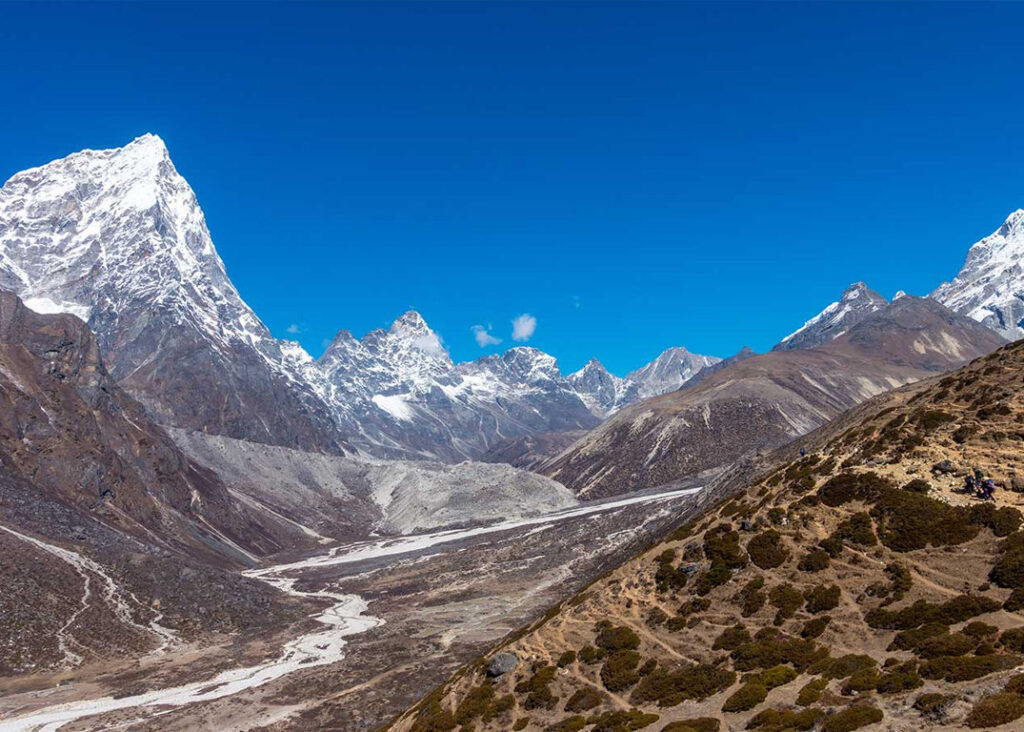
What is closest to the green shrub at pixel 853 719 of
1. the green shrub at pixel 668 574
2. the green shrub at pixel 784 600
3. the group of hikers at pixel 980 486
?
the green shrub at pixel 784 600

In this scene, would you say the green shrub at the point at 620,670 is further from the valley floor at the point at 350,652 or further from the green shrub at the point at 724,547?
the valley floor at the point at 350,652

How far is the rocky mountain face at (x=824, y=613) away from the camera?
2666cm

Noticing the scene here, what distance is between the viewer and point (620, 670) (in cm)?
3575

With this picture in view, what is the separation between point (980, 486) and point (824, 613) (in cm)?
976

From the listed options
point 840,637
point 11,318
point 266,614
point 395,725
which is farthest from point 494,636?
point 11,318

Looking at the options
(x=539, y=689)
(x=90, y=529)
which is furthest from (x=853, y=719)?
(x=90, y=529)

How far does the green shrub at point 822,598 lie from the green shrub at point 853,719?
911 centimetres

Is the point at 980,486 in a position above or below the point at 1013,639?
above

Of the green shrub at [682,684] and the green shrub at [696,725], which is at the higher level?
the green shrub at [682,684]

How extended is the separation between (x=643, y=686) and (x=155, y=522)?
154m

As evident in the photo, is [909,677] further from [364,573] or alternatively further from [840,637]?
[364,573]

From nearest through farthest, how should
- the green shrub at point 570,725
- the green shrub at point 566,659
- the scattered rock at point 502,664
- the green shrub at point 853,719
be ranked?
the green shrub at point 853,719, the green shrub at point 570,725, the green shrub at point 566,659, the scattered rock at point 502,664

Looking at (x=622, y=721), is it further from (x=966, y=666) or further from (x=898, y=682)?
(x=966, y=666)

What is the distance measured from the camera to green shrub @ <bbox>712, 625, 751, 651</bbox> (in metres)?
34.1
